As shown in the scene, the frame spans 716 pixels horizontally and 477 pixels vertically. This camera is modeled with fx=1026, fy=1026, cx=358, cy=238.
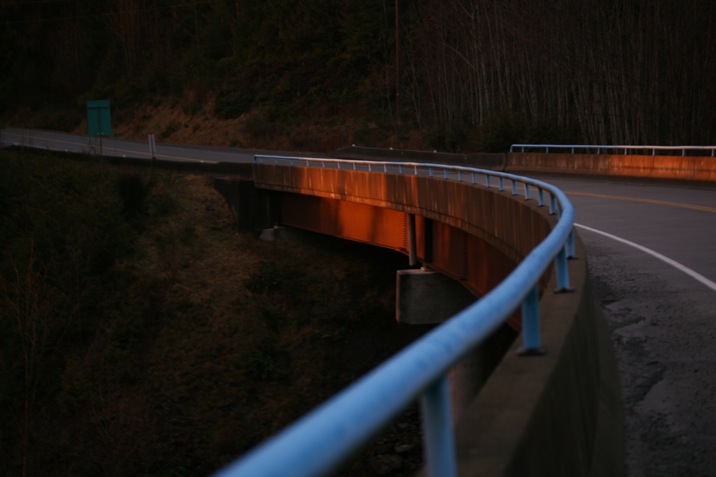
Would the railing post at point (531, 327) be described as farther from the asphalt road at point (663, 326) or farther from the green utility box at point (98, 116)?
the green utility box at point (98, 116)

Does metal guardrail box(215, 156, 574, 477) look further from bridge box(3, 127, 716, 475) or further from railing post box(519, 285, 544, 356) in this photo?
railing post box(519, 285, 544, 356)

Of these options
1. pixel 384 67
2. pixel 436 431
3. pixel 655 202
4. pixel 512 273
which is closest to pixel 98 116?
pixel 655 202

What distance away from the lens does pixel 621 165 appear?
34.4m

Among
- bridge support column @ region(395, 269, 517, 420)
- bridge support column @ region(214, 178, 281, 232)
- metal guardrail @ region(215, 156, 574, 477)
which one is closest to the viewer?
metal guardrail @ region(215, 156, 574, 477)

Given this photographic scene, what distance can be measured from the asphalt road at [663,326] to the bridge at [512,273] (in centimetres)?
8

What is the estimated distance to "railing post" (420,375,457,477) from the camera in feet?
8.69

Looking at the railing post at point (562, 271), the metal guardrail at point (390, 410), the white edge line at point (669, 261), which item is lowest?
the white edge line at point (669, 261)

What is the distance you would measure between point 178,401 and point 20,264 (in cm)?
1062

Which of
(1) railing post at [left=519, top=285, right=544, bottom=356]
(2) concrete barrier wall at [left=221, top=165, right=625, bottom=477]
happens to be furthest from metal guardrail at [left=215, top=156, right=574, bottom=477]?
(1) railing post at [left=519, top=285, right=544, bottom=356]

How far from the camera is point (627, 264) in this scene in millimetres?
13586

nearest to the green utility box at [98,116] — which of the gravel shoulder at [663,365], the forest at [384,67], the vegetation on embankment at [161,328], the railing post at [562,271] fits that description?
the vegetation on embankment at [161,328]

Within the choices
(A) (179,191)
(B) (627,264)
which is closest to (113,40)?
(A) (179,191)

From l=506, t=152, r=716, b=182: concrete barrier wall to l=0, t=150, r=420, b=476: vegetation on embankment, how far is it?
777 cm

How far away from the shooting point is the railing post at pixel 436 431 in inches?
104
